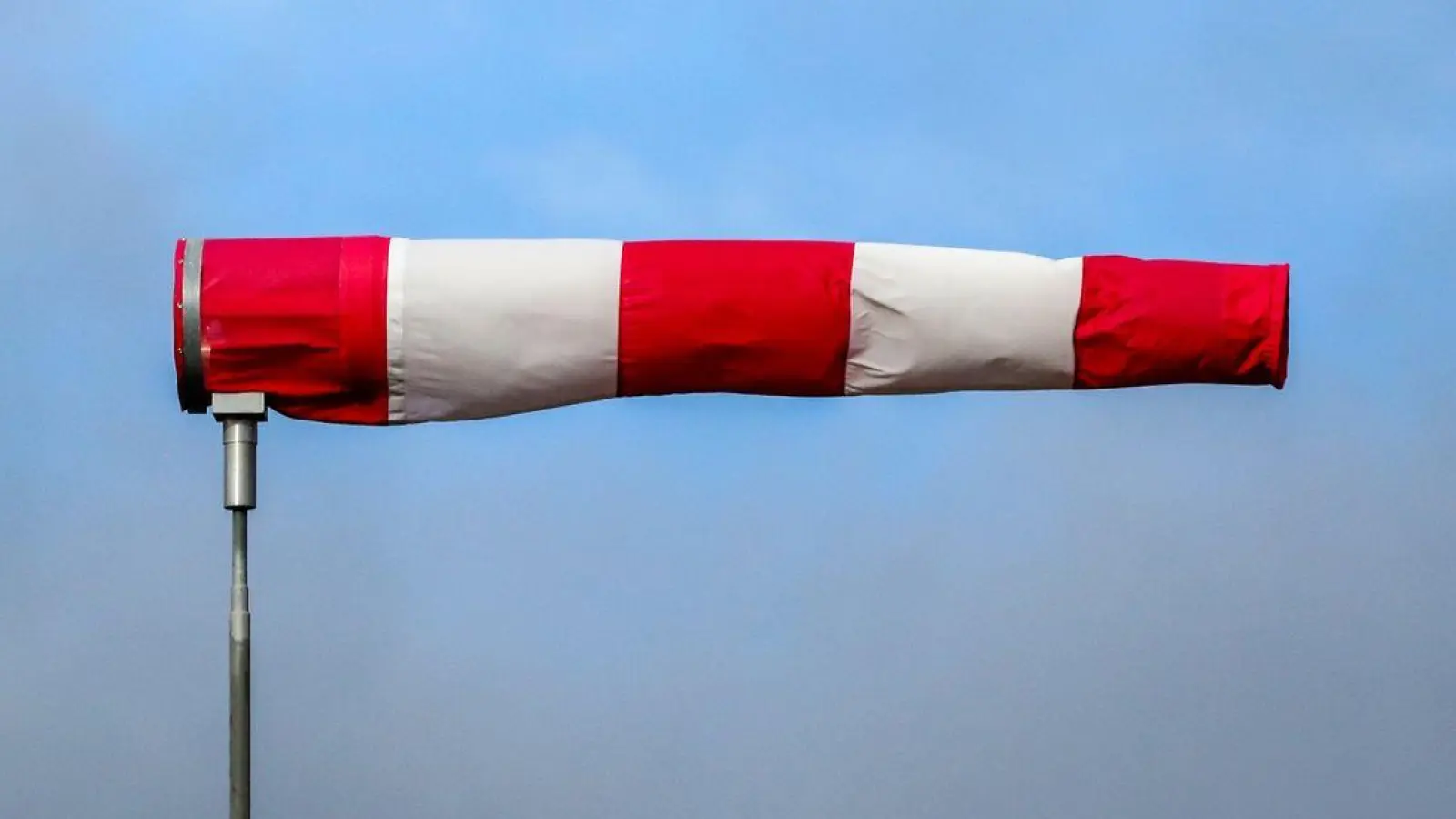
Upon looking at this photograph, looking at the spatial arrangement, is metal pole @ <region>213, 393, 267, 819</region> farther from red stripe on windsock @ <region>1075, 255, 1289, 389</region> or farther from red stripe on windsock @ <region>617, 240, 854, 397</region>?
red stripe on windsock @ <region>1075, 255, 1289, 389</region>

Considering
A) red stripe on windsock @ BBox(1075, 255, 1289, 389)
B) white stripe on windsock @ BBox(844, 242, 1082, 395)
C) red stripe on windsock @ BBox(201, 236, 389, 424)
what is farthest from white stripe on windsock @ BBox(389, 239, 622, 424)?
red stripe on windsock @ BBox(1075, 255, 1289, 389)

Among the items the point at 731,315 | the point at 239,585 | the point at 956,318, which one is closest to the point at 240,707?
the point at 239,585

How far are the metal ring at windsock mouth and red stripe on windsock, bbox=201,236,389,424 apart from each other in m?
0.04

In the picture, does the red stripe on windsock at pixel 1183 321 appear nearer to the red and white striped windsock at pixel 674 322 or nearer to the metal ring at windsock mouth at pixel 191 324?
the red and white striped windsock at pixel 674 322

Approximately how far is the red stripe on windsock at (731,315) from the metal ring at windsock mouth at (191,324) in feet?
9.14

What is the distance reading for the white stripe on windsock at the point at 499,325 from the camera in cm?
1505

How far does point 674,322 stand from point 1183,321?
11.5 ft

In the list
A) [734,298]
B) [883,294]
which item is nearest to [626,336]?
[734,298]

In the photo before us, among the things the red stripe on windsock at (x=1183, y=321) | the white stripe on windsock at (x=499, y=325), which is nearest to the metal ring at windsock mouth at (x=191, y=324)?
the white stripe on windsock at (x=499, y=325)

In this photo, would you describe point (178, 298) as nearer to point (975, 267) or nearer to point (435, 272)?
point (435, 272)

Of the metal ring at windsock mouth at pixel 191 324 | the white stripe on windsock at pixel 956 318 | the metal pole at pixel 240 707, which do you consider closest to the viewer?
the metal pole at pixel 240 707

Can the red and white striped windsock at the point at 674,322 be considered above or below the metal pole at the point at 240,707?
above

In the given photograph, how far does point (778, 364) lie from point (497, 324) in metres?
1.98

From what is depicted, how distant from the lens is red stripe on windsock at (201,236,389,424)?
14.8 m
